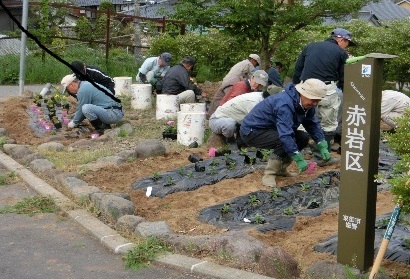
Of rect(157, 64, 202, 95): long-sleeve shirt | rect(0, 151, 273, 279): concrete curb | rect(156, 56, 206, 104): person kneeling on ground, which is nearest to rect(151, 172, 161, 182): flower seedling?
rect(0, 151, 273, 279): concrete curb

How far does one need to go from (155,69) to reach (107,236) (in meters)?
9.15

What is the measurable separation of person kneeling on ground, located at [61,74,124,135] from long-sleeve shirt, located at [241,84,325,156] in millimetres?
3636

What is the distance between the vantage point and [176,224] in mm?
6762

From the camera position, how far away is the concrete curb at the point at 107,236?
536cm

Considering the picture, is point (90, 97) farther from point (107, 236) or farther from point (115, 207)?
point (107, 236)

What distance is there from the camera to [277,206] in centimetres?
736

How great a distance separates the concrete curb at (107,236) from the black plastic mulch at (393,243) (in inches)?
26.5

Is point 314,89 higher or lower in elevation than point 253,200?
higher

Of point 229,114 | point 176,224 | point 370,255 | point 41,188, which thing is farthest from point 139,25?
point 370,255

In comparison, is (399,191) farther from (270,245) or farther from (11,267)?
(11,267)

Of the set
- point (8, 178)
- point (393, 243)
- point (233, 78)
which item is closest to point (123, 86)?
point (233, 78)

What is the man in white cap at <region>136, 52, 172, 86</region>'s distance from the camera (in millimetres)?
14883

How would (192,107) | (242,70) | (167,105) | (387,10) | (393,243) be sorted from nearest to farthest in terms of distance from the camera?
(393,243) → (192,107) → (242,70) → (167,105) → (387,10)

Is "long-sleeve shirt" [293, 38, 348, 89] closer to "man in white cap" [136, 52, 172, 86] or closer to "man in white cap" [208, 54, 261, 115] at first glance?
"man in white cap" [208, 54, 261, 115]
